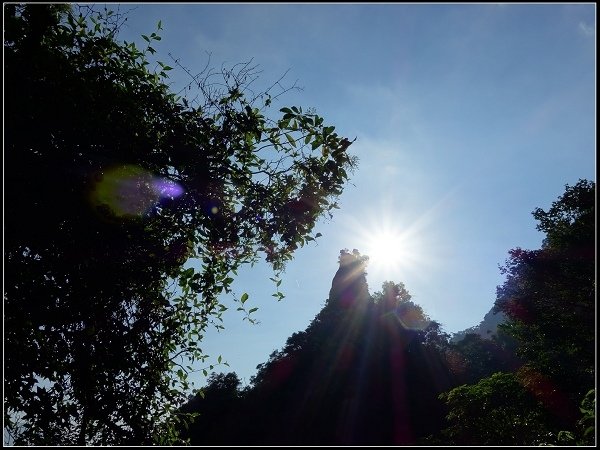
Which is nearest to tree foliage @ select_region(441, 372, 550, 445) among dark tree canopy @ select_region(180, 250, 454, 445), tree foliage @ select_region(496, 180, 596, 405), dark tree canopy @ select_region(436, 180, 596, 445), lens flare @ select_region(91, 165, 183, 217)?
dark tree canopy @ select_region(436, 180, 596, 445)

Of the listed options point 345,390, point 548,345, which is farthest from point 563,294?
point 345,390

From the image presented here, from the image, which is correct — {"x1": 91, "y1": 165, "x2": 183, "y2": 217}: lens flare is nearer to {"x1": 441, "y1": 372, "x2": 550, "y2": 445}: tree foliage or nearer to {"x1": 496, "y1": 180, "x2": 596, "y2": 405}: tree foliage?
{"x1": 441, "y1": 372, "x2": 550, "y2": 445}: tree foliage

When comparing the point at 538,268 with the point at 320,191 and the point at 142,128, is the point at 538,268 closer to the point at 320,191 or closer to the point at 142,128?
the point at 320,191

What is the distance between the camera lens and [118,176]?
24.9 feet

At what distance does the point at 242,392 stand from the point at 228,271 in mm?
38267

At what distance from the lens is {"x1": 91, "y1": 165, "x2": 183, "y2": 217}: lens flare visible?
7.44 meters

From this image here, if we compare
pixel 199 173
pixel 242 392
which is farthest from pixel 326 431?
pixel 199 173

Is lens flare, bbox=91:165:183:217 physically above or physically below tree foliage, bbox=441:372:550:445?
above

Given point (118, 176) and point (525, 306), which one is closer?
point (118, 176)

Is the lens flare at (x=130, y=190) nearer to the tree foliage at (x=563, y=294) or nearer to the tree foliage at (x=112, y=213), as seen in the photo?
the tree foliage at (x=112, y=213)

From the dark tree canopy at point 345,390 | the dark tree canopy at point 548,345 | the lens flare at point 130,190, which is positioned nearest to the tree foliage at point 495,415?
the dark tree canopy at point 548,345

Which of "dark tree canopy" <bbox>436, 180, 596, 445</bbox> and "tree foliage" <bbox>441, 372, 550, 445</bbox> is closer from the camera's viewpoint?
"tree foliage" <bbox>441, 372, 550, 445</bbox>

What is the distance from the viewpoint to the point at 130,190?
305 inches

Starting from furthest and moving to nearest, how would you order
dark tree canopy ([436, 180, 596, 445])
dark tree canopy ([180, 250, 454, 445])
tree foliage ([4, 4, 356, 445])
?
dark tree canopy ([180, 250, 454, 445]) < dark tree canopy ([436, 180, 596, 445]) < tree foliage ([4, 4, 356, 445])
